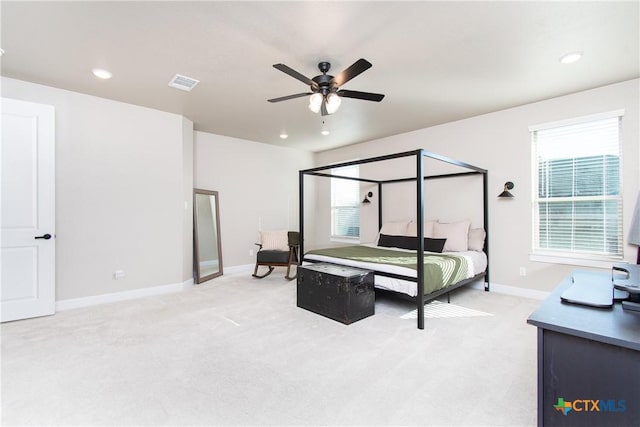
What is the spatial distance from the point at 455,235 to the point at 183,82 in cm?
398

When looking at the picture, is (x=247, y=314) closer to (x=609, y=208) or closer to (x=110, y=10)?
(x=110, y=10)

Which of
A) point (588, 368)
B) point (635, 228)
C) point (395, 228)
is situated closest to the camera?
point (588, 368)

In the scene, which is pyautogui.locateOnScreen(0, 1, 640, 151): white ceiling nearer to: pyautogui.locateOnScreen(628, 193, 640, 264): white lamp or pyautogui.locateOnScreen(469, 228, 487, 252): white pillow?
pyautogui.locateOnScreen(628, 193, 640, 264): white lamp

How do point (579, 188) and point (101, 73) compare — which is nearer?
point (101, 73)

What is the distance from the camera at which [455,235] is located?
14.0 feet

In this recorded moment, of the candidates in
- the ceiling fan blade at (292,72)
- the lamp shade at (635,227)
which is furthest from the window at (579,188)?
the ceiling fan blade at (292,72)

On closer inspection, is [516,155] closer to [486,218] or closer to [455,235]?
[486,218]

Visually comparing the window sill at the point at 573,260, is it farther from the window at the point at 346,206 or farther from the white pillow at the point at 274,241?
the white pillow at the point at 274,241

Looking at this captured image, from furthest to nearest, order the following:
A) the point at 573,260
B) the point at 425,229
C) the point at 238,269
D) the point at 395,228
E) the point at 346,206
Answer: the point at 346,206, the point at 238,269, the point at 395,228, the point at 425,229, the point at 573,260

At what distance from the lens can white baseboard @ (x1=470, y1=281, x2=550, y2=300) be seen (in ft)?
12.6

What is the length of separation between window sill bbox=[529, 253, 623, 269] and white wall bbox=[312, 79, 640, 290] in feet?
0.18

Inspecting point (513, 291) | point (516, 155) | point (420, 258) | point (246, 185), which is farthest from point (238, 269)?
point (516, 155)

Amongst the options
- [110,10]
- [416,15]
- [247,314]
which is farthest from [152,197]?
[416,15]

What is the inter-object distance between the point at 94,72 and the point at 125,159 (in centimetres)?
117
